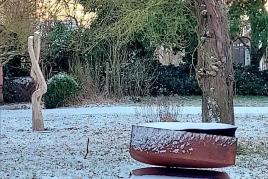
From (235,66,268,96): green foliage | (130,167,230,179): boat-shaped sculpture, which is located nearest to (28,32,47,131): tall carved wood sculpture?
(130,167,230,179): boat-shaped sculpture

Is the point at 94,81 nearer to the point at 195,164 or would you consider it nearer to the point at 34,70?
the point at 34,70

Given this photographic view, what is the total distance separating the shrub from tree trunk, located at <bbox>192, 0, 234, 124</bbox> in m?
9.01

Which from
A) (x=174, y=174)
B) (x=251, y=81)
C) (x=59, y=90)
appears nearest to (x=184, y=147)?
(x=174, y=174)

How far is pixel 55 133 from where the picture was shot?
10039 millimetres

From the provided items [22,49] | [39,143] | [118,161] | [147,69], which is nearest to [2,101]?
[22,49]

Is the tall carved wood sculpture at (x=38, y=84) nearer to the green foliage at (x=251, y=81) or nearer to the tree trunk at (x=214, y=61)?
the tree trunk at (x=214, y=61)

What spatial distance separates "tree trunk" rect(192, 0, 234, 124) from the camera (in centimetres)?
689

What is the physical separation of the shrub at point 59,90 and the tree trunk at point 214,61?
901 centimetres

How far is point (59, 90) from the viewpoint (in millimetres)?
15633

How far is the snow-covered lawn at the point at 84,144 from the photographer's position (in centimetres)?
607

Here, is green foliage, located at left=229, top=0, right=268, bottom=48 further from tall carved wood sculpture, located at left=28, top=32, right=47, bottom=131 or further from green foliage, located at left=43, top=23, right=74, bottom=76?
tall carved wood sculpture, located at left=28, top=32, right=47, bottom=131

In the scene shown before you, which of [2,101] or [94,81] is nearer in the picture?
[94,81]

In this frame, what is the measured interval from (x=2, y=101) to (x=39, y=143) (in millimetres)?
10042

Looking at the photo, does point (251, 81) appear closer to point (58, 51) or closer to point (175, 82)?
point (175, 82)
